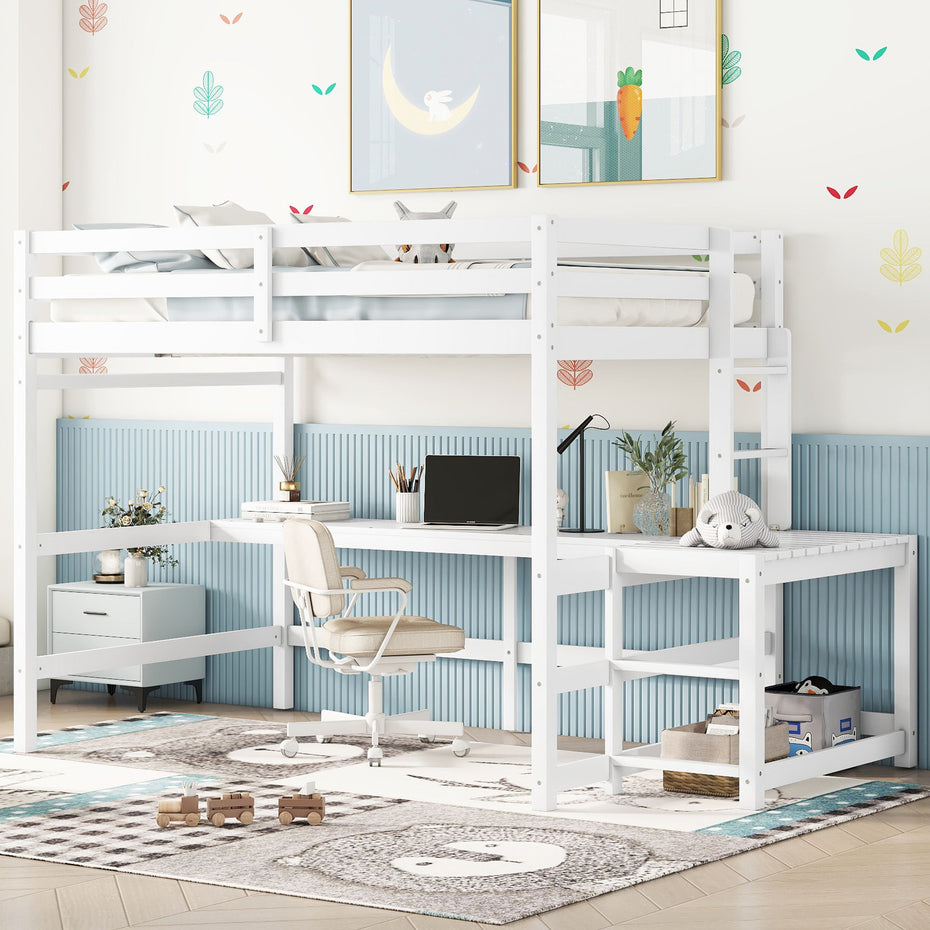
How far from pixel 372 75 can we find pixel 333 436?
1287 mm

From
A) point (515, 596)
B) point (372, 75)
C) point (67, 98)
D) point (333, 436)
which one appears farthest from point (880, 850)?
point (67, 98)

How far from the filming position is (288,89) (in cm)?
641

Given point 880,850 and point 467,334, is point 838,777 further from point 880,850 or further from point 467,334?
point 467,334

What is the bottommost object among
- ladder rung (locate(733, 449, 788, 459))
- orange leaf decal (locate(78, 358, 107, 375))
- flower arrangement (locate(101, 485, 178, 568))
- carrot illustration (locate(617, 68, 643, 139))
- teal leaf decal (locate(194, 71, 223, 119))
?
flower arrangement (locate(101, 485, 178, 568))

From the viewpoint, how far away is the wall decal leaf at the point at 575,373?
5848mm

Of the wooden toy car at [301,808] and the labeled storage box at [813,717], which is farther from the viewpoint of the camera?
the labeled storage box at [813,717]

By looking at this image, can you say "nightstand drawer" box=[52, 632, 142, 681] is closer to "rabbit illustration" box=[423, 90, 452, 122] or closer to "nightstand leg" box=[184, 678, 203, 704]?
"nightstand leg" box=[184, 678, 203, 704]

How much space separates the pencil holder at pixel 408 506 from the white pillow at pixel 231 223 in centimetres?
103

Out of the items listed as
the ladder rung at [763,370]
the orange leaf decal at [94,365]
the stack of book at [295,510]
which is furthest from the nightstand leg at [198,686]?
the ladder rung at [763,370]

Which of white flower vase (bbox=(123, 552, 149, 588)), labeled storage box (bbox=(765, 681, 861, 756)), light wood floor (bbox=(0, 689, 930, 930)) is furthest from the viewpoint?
white flower vase (bbox=(123, 552, 149, 588))

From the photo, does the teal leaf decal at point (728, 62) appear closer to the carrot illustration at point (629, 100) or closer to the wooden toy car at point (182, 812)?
the carrot illustration at point (629, 100)

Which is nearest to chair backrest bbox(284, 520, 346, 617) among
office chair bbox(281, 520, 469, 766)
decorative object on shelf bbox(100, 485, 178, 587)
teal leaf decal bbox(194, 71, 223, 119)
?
office chair bbox(281, 520, 469, 766)

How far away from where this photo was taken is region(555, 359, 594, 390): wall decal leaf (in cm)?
585

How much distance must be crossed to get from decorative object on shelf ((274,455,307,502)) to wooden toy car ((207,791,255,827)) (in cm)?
188
